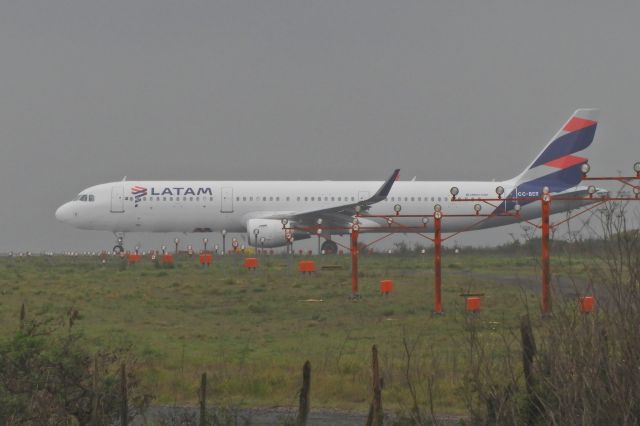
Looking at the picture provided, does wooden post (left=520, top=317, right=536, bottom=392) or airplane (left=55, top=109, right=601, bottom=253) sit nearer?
wooden post (left=520, top=317, right=536, bottom=392)

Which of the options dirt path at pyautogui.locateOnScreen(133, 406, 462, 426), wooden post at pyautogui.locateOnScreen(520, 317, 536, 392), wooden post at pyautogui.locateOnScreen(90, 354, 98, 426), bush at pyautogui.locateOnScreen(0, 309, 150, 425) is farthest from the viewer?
dirt path at pyautogui.locateOnScreen(133, 406, 462, 426)

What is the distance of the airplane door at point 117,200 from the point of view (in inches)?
2483

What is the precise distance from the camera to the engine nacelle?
202ft

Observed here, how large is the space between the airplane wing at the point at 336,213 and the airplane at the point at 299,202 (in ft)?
0.18

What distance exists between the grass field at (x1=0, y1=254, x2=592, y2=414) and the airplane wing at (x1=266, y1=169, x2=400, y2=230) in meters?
6.21

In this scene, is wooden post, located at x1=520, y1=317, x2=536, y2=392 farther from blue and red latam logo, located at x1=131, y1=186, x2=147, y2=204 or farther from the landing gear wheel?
the landing gear wheel

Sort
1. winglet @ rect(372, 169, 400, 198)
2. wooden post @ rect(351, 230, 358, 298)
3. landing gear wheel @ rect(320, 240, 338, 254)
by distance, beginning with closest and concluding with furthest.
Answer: wooden post @ rect(351, 230, 358, 298), winglet @ rect(372, 169, 400, 198), landing gear wheel @ rect(320, 240, 338, 254)

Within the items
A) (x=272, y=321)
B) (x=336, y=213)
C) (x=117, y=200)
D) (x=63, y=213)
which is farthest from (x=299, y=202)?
(x=272, y=321)

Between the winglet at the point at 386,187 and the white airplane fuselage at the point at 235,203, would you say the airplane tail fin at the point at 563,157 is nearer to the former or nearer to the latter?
the white airplane fuselage at the point at 235,203

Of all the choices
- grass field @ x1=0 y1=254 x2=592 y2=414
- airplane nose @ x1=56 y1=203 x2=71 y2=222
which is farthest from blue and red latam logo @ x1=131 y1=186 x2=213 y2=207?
grass field @ x1=0 y1=254 x2=592 y2=414

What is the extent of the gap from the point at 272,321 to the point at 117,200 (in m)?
32.9

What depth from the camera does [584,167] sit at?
84.4 feet

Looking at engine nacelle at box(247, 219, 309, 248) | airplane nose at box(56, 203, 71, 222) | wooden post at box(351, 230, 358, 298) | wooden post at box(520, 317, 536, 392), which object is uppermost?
airplane nose at box(56, 203, 71, 222)

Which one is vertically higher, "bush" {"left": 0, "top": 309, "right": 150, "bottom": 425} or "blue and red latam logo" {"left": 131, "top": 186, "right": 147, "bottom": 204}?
"blue and red latam logo" {"left": 131, "top": 186, "right": 147, "bottom": 204}
